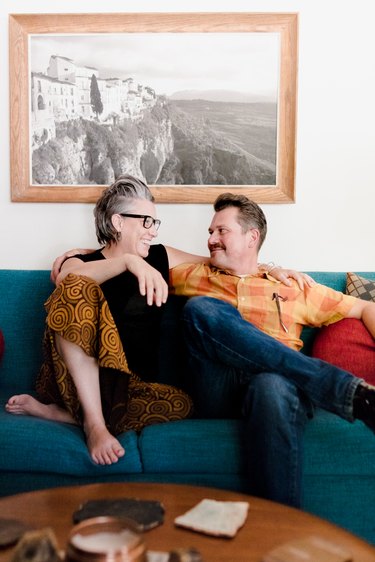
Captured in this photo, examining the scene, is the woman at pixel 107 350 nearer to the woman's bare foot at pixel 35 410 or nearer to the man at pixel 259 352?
the woman's bare foot at pixel 35 410

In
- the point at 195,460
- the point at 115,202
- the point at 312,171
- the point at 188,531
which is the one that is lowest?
the point at 195,460

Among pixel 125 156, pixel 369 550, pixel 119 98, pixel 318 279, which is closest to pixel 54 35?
pixel 119 98

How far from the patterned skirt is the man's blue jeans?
0.45 feet

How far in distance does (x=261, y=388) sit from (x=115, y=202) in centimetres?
93

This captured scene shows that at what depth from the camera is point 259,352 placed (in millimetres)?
1992

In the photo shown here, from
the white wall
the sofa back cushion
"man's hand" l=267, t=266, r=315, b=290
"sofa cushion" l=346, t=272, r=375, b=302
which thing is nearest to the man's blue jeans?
"man's hand" l=267, t=266, r=315, b=290

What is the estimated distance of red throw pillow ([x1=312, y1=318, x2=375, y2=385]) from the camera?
89.4 inches

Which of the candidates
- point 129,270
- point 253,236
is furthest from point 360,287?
point 129,270

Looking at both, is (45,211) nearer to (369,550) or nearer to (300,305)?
(300,305)

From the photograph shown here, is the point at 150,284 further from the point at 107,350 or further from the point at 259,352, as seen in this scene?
the point at 259,352

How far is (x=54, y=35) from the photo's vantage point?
2807mm

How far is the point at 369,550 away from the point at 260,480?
0.67m

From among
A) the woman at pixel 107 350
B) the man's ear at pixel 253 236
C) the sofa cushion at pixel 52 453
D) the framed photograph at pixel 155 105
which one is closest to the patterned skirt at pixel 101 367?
the woman at pixel 107 350

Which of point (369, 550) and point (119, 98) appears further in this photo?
point (119, 98)
